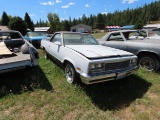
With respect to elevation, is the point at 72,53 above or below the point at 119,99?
above

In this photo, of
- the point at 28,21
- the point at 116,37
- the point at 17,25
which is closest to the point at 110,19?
the point at 28,21

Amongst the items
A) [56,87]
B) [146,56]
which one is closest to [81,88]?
[56,87]

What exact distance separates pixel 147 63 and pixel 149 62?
0.09 meters

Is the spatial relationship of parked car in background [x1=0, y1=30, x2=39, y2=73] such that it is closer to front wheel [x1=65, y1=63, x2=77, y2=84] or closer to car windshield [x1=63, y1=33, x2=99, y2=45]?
front wheel [x1=65, y1=63, x2=77, y2=84]

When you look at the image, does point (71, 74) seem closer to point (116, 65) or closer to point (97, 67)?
point (97, 67)

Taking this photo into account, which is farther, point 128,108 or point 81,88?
point 81,88

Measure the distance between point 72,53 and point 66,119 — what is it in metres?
1.76

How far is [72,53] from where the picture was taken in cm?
396

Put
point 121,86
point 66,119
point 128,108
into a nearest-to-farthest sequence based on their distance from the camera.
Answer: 1. point 66,119
2. point 128,108
3. point 121,86

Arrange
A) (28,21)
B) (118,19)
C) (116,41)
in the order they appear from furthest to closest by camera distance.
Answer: (118,19)
(28,21)
(116,41)

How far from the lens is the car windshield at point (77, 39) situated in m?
4.98

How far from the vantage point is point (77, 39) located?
5223 mm

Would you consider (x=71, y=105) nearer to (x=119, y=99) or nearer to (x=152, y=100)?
(x=119, y=99)

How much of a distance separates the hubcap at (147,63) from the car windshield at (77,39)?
1.93 metres
